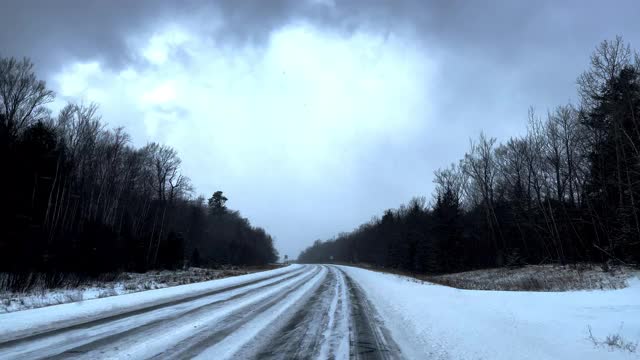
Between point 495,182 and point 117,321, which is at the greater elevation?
point 495,182

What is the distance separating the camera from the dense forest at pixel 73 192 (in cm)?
2678

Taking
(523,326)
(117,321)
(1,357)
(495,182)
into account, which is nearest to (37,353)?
(1,357)

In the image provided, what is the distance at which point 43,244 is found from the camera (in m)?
25.7

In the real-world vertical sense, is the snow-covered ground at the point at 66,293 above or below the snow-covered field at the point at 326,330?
below

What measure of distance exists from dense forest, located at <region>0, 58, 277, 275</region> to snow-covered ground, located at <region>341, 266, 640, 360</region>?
929 inches

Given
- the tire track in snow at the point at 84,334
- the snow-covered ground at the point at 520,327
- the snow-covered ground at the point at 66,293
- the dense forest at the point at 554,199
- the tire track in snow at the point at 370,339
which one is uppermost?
the dense forest at the point at 554,199

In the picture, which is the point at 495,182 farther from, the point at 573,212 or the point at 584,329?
the point at 584,329

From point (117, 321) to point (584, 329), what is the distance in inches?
349

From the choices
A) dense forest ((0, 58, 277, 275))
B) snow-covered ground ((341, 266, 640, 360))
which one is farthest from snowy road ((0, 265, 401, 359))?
dense forest ((0, 58, 277, 275))

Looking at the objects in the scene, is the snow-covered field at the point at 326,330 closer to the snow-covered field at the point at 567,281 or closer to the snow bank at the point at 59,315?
the snow bank at the point at 59,315

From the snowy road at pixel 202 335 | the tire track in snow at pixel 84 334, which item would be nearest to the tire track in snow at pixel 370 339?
the snowy road at pixel 202 335

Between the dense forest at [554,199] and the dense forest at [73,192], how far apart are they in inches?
1432

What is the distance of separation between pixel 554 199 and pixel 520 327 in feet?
147

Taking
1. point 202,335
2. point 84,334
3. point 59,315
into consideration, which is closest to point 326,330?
point 202,335
